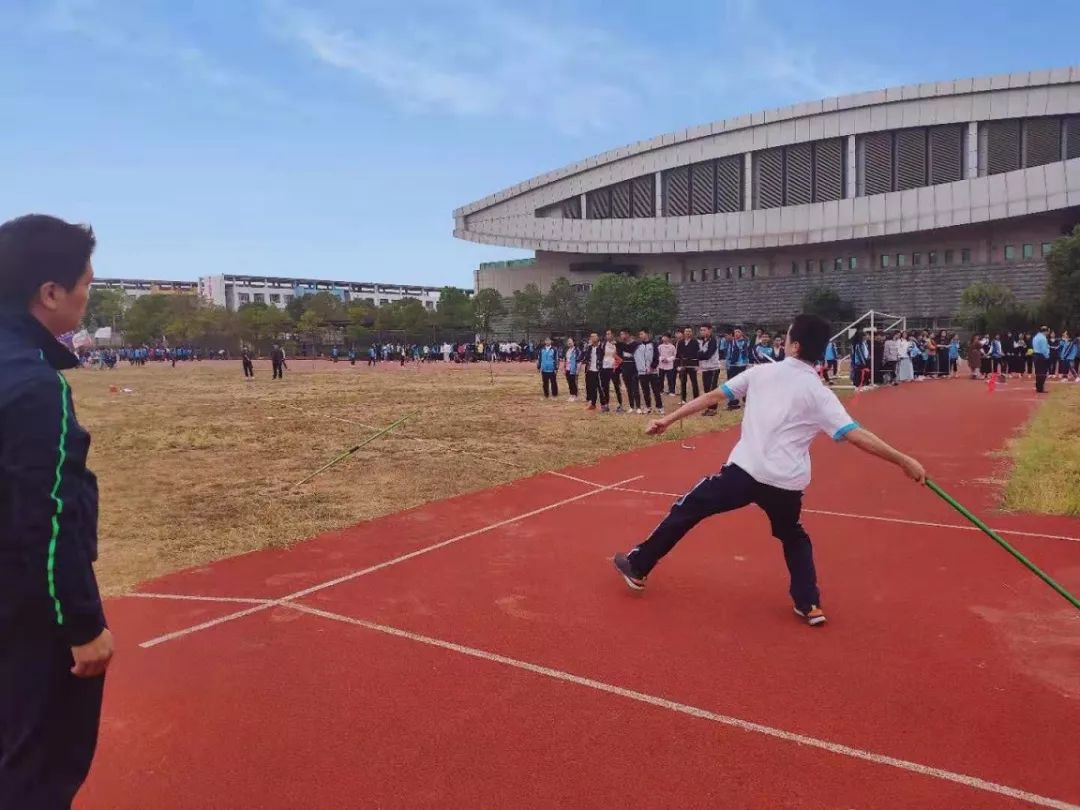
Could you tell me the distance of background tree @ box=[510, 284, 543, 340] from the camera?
7656 cm

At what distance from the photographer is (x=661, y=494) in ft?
28.8

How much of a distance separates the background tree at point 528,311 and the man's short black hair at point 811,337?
2844 inches

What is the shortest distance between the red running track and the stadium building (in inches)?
2368

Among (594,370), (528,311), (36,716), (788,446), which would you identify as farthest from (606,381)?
(528,311)

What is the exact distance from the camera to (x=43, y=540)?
1.88 metres

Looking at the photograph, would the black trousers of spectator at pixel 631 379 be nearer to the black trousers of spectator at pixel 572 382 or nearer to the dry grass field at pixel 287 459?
the dry grass field at pixel 287 459

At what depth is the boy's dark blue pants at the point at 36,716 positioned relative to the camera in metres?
1.96

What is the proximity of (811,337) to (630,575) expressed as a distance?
6.64 feet

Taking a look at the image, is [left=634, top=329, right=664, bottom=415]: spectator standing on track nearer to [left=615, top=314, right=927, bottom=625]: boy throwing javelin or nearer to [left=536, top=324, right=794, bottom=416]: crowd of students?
[left=536, top=324, right=794, bottom=416]: crowd of students

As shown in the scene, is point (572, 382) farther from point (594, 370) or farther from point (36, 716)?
point (36, 716)

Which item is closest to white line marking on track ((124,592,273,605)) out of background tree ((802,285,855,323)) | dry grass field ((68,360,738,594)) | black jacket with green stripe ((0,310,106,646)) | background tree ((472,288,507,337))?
dry grass field ((68,360,738,594))

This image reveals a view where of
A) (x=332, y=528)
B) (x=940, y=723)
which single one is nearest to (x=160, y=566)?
(x=332, y=528)

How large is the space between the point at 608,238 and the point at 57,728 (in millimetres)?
79077

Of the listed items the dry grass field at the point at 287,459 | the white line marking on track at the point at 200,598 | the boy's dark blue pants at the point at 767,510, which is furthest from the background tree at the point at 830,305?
the white line marking on track at the point at 200,598
